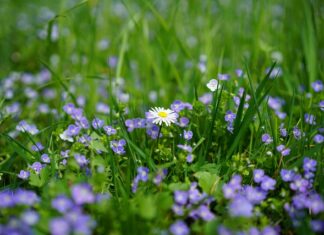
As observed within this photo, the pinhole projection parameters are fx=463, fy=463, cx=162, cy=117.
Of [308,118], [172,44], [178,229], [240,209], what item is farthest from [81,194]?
[172,44]

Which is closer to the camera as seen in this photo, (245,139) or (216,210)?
(216,210)

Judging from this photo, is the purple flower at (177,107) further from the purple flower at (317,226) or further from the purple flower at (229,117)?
the purple flower at (317,226)

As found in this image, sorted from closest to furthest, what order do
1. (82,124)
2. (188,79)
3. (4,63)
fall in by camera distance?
(82,124), (188,79), (4,63)

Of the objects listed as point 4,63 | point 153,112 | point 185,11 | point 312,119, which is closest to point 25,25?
point 4,63

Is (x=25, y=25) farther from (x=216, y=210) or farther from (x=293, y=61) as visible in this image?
(x=216, y=210)

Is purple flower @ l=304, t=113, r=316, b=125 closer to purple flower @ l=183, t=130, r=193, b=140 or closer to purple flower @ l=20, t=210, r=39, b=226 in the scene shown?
purple flower @ l=183, t=130, r=193, b=140

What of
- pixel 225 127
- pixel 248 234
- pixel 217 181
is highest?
pixel 225 127
